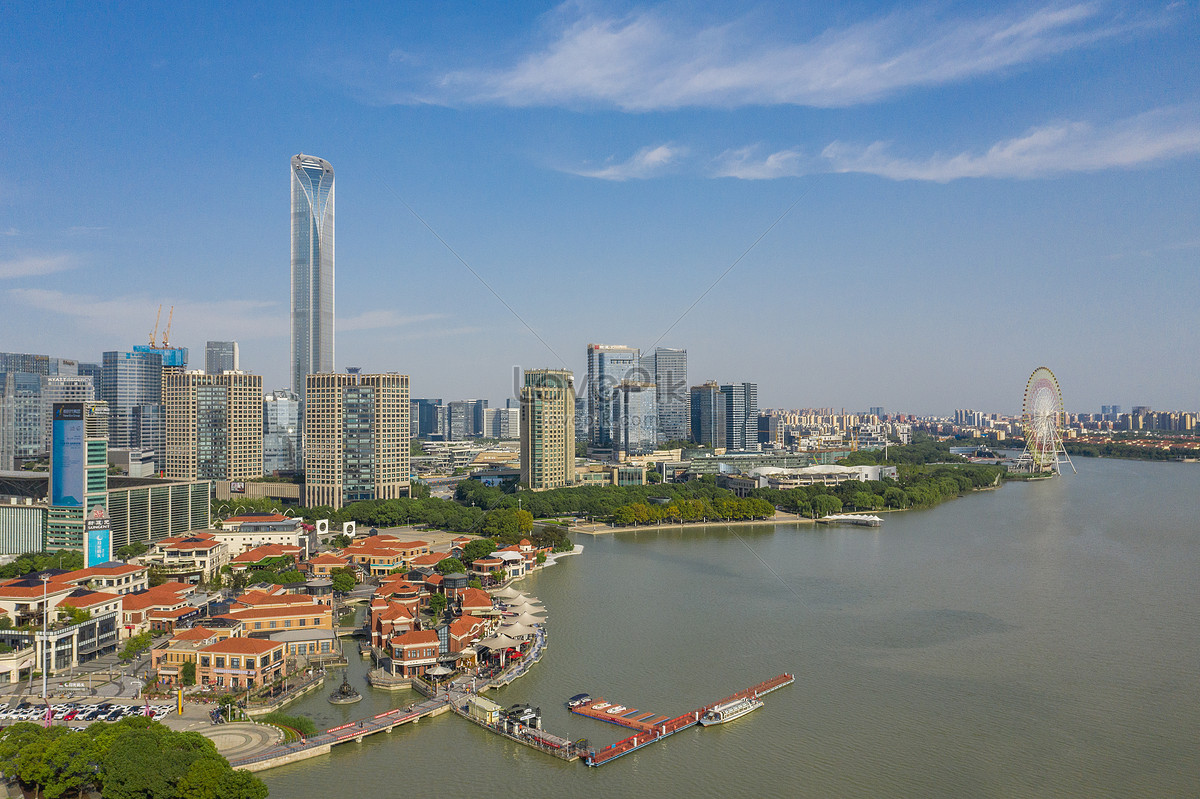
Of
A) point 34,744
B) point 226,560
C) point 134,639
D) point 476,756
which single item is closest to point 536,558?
point 226,560

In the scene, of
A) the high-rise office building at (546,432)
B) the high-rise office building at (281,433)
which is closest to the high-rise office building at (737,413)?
the high-rise office building at (546,432)

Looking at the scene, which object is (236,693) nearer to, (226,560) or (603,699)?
(603,699)

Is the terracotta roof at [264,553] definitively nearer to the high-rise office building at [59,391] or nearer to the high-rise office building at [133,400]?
the high-rise office building at [59,391]

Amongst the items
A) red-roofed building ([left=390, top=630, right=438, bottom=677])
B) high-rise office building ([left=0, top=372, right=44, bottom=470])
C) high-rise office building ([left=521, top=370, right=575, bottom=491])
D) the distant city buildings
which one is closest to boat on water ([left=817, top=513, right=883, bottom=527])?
high-rise office building ([left=521, top=370, right=575, bottom=491])

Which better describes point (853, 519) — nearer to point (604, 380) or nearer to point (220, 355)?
point (604, 380)

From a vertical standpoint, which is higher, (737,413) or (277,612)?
(737,413)

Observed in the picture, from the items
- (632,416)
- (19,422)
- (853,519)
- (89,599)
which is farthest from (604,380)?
(89,599)
